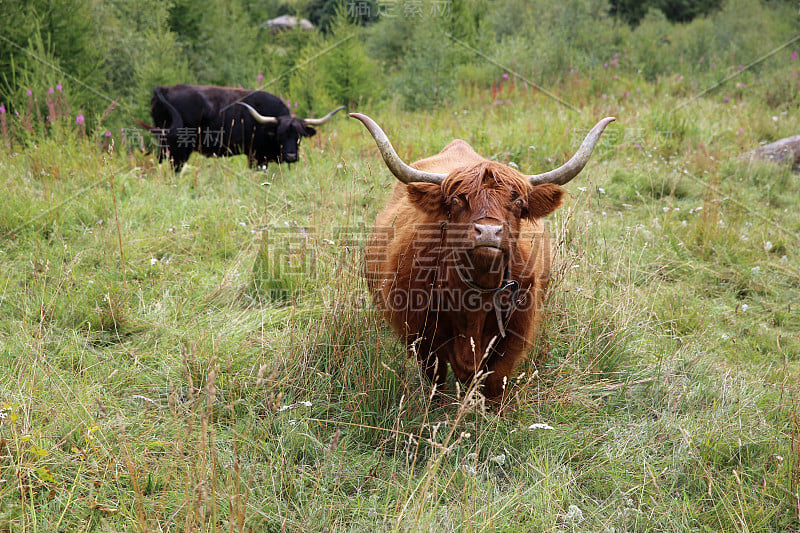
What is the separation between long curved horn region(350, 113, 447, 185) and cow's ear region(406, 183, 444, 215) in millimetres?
87

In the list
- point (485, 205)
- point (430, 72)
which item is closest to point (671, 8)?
point (430, 72)

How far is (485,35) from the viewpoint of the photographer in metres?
17.1

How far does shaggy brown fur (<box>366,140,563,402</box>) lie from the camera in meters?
2.66

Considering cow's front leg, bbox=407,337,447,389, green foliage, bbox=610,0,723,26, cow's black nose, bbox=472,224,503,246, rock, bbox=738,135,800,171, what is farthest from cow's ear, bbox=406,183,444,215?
green foliage, bbox=610,0,723,26

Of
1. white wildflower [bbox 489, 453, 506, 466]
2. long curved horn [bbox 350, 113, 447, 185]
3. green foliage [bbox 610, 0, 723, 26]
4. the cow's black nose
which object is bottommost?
white wildflower [bbox 489, 453, 506, 466]

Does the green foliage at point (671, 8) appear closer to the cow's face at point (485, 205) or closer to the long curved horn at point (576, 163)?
the long curved horn at point (576, 163)

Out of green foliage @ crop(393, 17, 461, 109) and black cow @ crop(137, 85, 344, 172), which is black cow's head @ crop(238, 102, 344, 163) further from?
green foliage @ crop(393, 17, 461, 109)

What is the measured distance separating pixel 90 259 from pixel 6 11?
7717 mm

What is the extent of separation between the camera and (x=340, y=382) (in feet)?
10.1

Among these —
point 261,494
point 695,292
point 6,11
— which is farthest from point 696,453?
point 6,11

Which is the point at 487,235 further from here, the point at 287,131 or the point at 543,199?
the point at 287,131

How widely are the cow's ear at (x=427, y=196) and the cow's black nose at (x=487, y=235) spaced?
0.44m

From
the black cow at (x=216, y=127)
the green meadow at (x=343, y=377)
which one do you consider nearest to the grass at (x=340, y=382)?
the green meadow at (x=343, y=377)

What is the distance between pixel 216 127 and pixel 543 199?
6.93 meters
